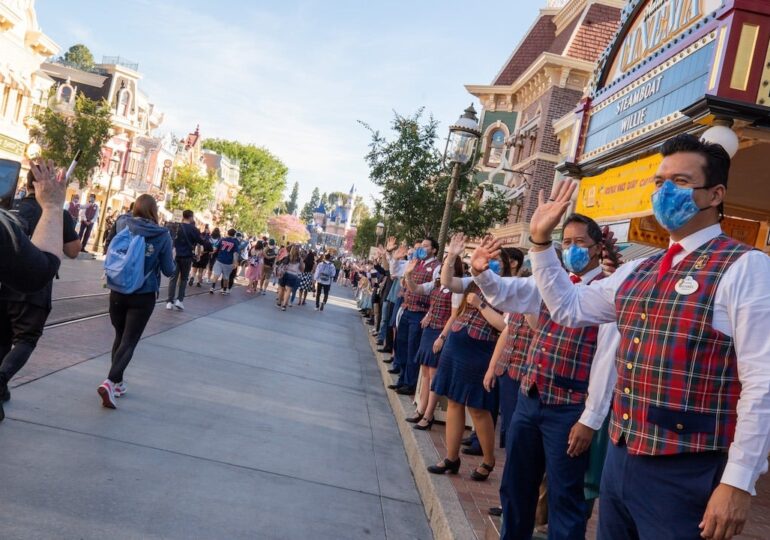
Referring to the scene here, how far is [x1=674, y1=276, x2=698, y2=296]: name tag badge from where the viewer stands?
2564 mm

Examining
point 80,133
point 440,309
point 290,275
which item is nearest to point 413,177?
point 290,275

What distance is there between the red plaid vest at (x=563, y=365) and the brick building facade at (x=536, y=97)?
22.6m

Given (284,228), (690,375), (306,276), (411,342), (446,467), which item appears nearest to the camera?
(690,375)

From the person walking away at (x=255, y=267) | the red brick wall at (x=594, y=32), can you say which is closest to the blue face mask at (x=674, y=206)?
the person walking away at (x=255, y=267)

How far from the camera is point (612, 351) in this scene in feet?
12.3

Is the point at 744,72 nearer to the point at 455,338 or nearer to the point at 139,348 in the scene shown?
the point at 455,338

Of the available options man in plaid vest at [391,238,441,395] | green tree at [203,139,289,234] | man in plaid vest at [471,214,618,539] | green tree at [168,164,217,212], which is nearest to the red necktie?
man in plaid vest at [471,214,618,539]

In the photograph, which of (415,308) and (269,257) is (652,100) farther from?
(269,257)

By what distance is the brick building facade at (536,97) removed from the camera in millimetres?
29312

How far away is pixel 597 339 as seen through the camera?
12.9 ft

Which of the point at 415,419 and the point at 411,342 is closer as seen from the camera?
the point at 415,419

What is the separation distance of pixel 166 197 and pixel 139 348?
67.9 meters

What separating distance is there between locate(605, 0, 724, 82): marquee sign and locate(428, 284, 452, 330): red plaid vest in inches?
152

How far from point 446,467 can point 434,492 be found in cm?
60
